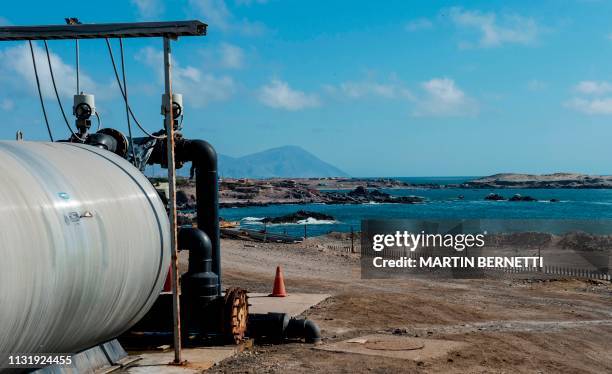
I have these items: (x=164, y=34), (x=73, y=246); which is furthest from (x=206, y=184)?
(x=73, y=246)

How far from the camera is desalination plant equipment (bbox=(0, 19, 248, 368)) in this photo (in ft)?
25.9

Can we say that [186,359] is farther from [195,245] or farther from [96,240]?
[96,240]

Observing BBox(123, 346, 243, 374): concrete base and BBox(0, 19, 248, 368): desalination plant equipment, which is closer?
BBox(0, 19, 248, 368): desalination plant equipment

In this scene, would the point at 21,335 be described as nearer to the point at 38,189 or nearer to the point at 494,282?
the point at 38,189

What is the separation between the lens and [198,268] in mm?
13203

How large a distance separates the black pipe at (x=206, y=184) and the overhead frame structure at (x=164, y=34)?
2.56m

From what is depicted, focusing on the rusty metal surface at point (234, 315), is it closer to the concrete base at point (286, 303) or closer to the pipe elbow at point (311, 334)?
the pipe elbow at point (311, 334)

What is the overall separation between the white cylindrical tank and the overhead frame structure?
31 cm

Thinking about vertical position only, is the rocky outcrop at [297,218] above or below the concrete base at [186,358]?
below

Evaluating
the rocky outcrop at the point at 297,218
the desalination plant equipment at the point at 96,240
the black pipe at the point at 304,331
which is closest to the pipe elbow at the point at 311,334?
the black pipe at the point at 304,331

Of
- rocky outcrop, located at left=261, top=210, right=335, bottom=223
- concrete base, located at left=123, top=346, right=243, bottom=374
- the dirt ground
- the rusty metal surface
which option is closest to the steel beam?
the rusty metal surface

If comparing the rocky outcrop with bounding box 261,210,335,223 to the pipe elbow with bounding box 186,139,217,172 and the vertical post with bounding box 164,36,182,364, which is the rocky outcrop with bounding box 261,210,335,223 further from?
the vertical post with bounding box 164,36,182,364

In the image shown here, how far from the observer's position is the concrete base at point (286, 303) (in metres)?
18.0

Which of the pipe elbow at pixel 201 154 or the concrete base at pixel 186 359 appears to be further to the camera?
the pipe elbow at pixel 201 154
